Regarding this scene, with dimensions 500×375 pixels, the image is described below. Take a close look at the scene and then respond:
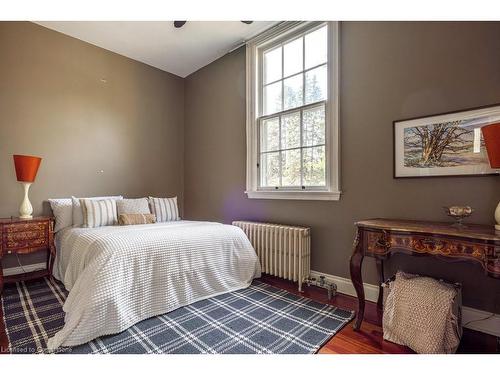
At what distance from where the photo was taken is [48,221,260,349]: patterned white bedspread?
1.71 m

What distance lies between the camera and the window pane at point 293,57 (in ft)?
9.55

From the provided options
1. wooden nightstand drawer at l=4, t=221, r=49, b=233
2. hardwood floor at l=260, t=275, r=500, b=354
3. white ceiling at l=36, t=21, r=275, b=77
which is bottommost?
hardwood floor at l=260, t=275, r=500, b=354

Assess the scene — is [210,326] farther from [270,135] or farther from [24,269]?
[24,269]

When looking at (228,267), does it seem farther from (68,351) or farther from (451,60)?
(451,60)

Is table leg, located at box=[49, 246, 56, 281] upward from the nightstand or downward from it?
downward

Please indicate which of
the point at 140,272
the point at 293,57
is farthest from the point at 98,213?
the point at 293,57

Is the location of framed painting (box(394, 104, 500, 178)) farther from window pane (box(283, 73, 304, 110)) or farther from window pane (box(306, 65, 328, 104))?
window pane (box(283, 73, 304, 110))

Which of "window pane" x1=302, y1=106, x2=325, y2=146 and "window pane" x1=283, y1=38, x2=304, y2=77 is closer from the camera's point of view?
"window pane" x1=302, y1=106, x2=325, y2=146

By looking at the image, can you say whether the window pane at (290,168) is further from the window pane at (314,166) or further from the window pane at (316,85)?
the window pane at (316,85)

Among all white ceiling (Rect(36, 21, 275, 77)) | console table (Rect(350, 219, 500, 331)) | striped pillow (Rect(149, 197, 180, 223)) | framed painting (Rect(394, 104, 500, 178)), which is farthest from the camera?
striped pillow (Rect(149, 197, 180, 223))

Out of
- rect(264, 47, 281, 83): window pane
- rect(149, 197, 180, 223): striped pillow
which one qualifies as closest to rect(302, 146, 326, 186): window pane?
rect(264, 47, 281, 83): window pane

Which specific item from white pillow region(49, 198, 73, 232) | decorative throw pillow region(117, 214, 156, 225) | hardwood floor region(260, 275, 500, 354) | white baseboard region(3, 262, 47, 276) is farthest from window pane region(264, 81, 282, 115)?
white baseboard region(3, 262, 47, 276)

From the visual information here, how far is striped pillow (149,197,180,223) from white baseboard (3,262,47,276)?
1.40m

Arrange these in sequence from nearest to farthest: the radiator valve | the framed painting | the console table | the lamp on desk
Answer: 1. the console table
2. the lamp on desk
3. the framed painting
4. the radiator valve
